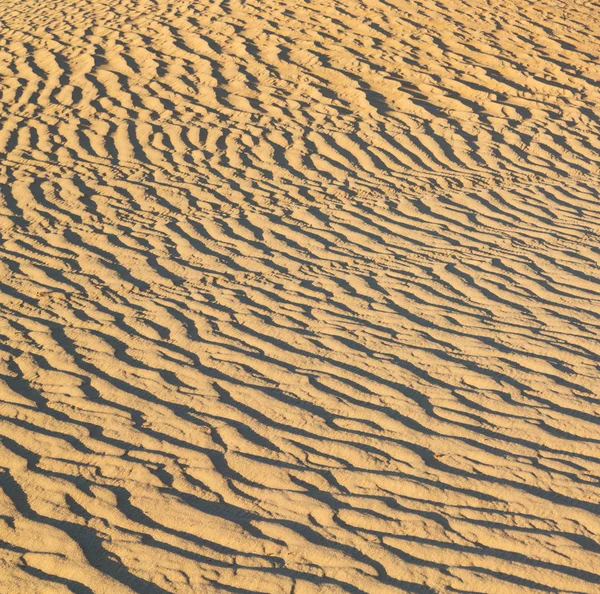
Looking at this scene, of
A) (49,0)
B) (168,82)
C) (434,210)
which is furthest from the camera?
(49,0)

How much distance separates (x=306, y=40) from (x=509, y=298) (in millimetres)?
6391

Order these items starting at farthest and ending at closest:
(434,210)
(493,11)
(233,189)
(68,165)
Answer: (493,11), (68,165), (233,189), (434,210)

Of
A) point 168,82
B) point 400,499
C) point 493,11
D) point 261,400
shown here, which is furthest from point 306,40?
point 400,499

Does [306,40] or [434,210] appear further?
[306,40]

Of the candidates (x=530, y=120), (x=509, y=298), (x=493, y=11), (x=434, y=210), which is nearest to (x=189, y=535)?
(x=509, y=298)

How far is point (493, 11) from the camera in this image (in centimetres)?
1210

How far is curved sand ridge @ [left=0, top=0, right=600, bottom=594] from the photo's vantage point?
12.2 feet

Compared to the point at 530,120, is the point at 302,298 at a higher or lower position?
lower

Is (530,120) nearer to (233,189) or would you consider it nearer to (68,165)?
(233,189)

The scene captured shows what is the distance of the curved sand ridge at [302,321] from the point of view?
3730 mm

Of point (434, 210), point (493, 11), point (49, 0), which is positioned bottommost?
point (49, 0)

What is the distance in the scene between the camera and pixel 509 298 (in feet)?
18.6

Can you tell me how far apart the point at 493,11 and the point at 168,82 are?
16.1 feet

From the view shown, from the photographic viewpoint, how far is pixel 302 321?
5465 mm
